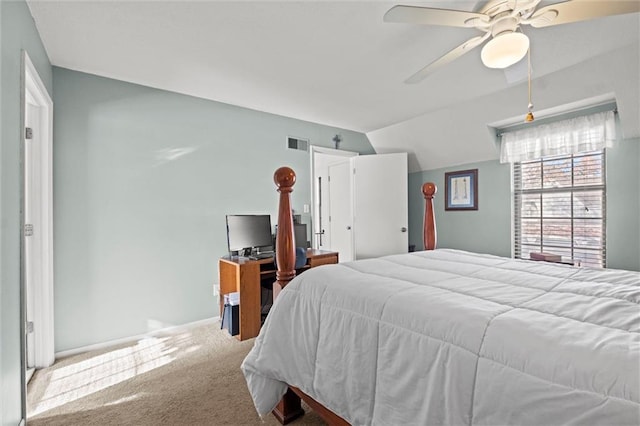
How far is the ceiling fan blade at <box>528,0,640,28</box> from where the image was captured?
1.42 m

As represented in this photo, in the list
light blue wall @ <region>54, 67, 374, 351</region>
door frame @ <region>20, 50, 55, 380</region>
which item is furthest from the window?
door frame @ <region>20, 50, 55, 380</region>

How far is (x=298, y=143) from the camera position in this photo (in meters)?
4.04

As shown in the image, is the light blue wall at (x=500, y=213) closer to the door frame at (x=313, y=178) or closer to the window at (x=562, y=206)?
the window at (x=562, y=206)

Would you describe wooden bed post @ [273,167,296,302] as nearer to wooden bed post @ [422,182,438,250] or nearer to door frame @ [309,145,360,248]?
wooden bed post @ [422,182,438,250]

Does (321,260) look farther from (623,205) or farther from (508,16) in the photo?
(623,205)

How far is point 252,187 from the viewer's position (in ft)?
11.9

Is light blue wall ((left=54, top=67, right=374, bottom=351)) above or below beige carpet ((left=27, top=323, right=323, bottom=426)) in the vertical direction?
above

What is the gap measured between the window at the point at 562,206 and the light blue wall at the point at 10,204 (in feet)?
15.0

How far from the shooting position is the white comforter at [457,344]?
683 mm

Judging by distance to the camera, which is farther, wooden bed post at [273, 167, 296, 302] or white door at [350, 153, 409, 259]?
white door at [350, 153, 409, 259]

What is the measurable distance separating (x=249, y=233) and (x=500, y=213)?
3.11 meters

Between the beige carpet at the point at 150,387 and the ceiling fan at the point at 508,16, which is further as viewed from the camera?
the beige carpet at the point at 150,387

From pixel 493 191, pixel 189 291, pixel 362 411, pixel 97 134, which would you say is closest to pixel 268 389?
pixel 362 411

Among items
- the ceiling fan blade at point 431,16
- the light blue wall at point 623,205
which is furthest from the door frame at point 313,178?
the light blue wall at point 623,205
